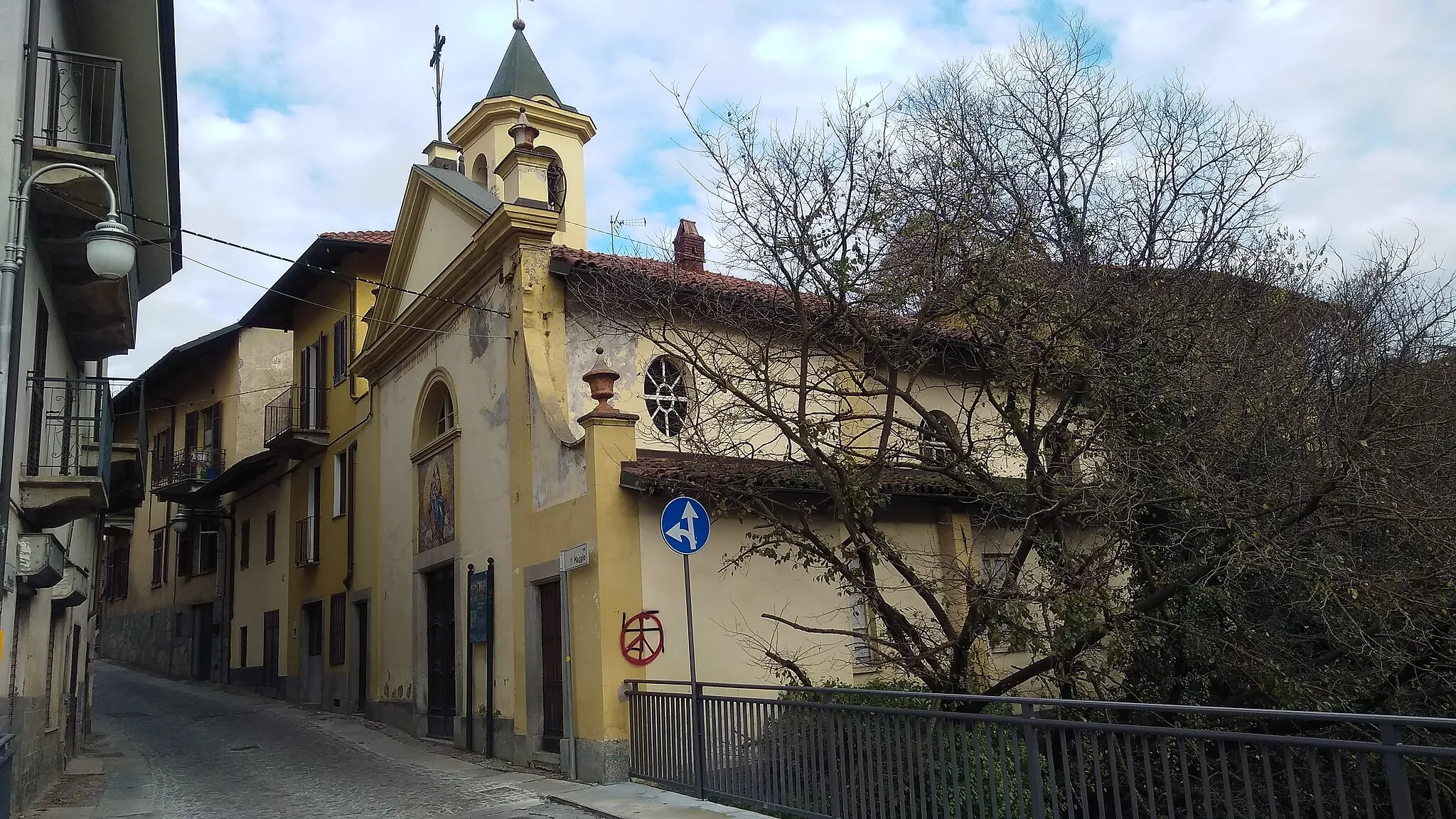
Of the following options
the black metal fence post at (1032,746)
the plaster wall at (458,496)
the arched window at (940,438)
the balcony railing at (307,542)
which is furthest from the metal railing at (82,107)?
the balcony railing at (307,542)

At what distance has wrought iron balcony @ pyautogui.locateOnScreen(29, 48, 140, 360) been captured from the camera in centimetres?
977

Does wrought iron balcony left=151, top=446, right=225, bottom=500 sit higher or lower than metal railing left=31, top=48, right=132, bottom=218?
lower

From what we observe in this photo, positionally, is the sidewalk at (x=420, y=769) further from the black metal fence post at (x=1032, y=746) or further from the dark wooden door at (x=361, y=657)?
the black metal fence post at (x=1032, y=746)

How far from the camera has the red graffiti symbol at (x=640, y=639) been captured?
1148 centimetres

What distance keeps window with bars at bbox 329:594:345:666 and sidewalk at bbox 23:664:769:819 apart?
2597mm

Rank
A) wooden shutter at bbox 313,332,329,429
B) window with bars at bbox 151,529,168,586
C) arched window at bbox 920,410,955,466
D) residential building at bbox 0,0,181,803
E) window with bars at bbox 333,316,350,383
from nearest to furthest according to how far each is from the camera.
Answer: residential building at bbox 0,0,181,803 → arched window at bbox 920,410,955,466 → window with bars at bbox 333,316,350,383 → wooden shutter at bbox 313,332,329,429 → window with bars at bbox 151,529,168,586

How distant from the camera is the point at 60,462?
1205cm

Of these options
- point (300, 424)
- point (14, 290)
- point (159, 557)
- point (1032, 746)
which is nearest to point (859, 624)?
point (1032, 746)

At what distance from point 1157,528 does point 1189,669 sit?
1.89 m

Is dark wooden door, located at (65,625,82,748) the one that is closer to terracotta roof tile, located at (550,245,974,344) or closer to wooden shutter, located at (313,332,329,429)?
wooden shutter, located at (313,332,329,429)

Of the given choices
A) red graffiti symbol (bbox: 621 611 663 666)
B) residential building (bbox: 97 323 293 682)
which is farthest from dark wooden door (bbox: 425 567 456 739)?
residential building (bbox: 97 323 293 682)

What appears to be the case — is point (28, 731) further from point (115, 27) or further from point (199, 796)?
point (115, 27)

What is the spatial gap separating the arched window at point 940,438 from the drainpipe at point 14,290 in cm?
729

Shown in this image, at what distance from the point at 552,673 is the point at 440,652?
4.35 meters
